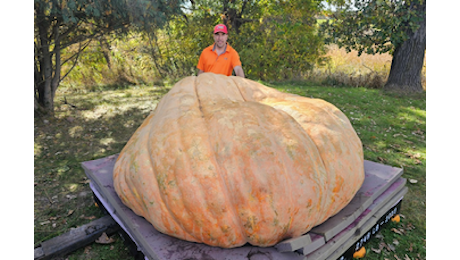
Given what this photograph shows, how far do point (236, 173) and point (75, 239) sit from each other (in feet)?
5.60

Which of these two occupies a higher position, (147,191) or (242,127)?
(242,127)

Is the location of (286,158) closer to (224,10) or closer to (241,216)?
(241,216)

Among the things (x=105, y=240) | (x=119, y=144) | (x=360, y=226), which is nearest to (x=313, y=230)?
(x=360, y=226)

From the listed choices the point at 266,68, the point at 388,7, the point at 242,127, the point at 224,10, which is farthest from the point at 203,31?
the point at 242,127

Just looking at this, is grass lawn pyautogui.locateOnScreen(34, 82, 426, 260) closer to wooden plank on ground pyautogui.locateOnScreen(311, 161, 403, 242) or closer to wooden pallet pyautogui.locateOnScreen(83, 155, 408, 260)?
wooden pallet pyautogui.locateOnScreen(83, 155, 408, 260)

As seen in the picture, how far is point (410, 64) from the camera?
897 centimetres

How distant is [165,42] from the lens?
37.6 ft

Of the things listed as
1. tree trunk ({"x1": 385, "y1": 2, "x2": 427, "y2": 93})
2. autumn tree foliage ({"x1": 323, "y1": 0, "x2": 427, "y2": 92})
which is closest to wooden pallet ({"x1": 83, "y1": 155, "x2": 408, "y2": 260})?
autumn tree foliage ({"x1": 323, "y1": 0, "x2": 427, "y2": 92})

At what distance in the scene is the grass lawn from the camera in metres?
2.74

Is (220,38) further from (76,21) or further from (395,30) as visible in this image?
(395,30)

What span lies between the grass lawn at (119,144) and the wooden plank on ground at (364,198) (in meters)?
0.52

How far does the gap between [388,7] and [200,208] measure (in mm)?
9103

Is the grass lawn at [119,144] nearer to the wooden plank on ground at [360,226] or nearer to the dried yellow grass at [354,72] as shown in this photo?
the wooden plank on ground at [360,226]

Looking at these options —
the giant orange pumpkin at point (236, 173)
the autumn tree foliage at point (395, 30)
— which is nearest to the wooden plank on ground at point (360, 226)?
the giant orange pumpkin at point (236, 173)
